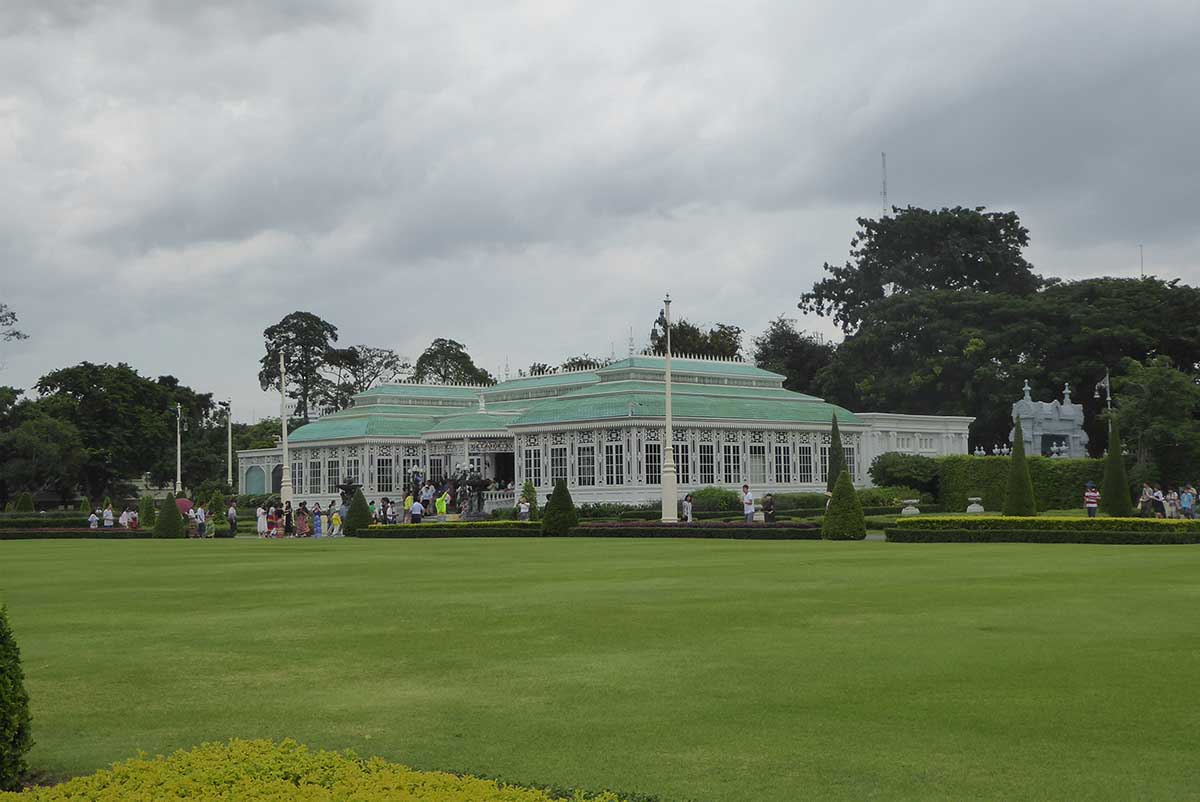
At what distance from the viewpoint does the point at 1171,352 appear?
70125 millimetres

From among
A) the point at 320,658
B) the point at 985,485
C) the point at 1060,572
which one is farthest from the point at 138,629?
the point at 985,485

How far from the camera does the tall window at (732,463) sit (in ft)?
182

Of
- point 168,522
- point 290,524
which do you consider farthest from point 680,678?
point 290,524

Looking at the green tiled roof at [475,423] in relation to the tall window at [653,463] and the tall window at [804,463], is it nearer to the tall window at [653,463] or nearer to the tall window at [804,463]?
the tall window at [653,463]

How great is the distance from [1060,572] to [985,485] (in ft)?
122

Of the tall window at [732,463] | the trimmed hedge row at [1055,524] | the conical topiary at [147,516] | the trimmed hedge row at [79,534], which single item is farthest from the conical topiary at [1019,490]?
the conical topiary at [147,516]

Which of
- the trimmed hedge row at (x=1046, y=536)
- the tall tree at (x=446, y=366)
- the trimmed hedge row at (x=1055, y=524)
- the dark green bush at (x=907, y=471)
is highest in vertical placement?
the tall tree at (x=446, y=366)

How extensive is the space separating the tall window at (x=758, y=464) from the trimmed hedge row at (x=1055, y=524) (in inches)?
916

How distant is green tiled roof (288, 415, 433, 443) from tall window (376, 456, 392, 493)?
54.4 inches

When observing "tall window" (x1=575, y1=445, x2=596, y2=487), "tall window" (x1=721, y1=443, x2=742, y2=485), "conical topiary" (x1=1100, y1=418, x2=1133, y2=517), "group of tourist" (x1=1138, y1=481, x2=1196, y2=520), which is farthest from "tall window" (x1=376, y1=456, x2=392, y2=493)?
"conical topiary" (x1=1100, y1=418, x2=1133, y2=517)

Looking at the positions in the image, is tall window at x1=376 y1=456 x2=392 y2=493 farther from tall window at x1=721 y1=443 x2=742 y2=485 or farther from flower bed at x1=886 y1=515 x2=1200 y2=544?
flower bed at x1=886 y1=515 x2=1200 y2=544

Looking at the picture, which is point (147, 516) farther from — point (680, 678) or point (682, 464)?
point (680, 678)

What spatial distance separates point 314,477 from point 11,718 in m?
62.9

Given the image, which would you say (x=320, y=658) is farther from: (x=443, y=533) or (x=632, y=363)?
(x=632, y=363)
